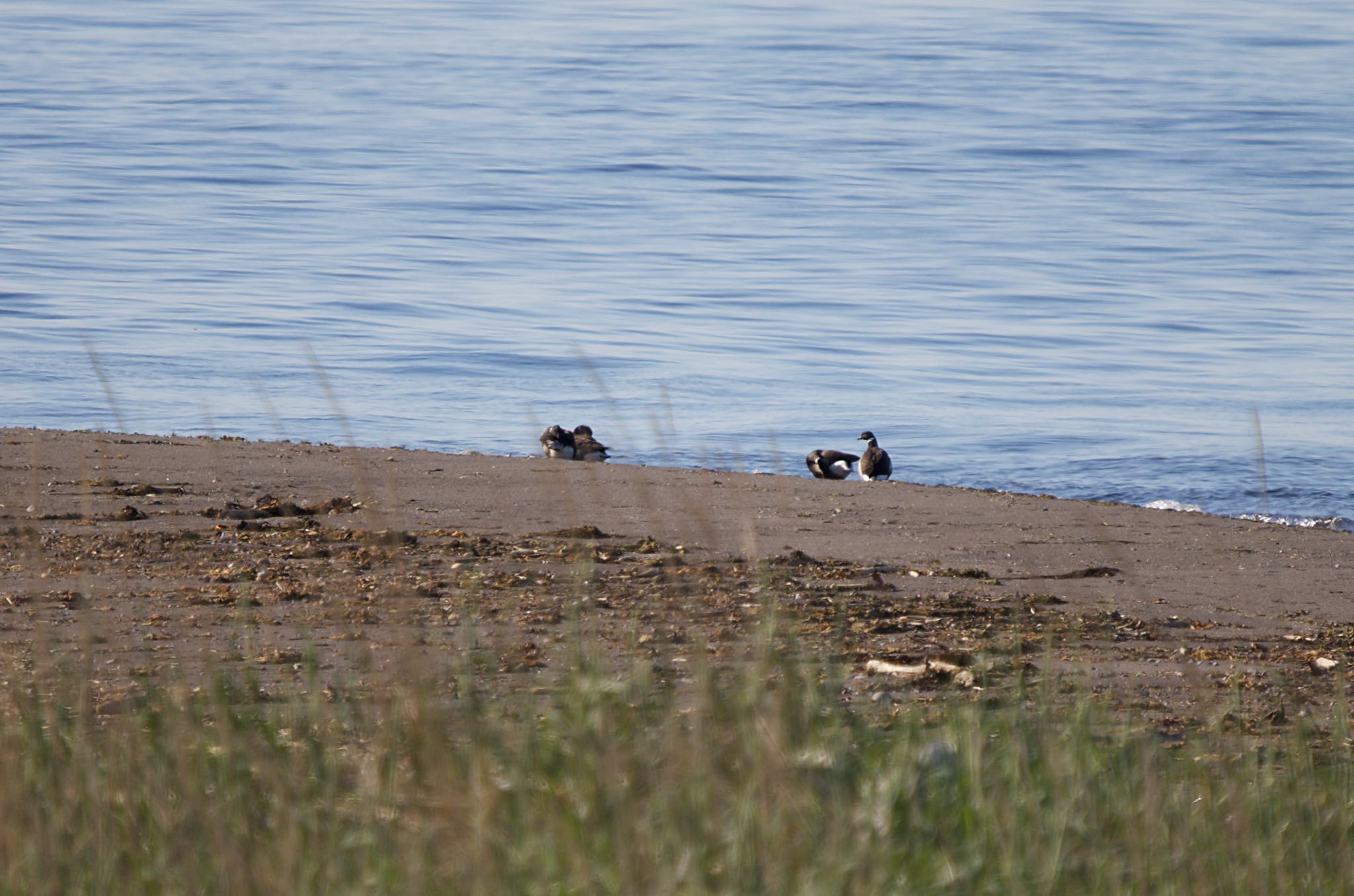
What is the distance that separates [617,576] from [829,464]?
18.6ft

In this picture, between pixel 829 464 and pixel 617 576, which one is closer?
pixel 617 576

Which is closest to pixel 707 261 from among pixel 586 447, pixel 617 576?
pixel 586 447

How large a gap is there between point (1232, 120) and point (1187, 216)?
13.6 meters

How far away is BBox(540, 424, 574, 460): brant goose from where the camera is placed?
12055mm

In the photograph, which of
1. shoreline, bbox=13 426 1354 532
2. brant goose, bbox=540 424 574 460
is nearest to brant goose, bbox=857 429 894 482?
shoreline, bbox=13 426 1354 532

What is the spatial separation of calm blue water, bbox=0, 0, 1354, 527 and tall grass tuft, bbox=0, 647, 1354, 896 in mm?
1297

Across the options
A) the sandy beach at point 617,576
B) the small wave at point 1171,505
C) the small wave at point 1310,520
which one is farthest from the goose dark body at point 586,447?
the small wave at point 1310,520

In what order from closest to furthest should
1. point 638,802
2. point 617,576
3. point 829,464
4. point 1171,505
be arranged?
point 638,802 < point 617,576 < point 829,464 < point 1171,505

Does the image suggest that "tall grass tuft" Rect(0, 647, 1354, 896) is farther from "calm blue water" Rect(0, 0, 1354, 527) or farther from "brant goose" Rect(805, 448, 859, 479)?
"brant goose" Rect(805, 448, 859, 479)

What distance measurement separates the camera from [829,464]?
12.4 metres

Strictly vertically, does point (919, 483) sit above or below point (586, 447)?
below

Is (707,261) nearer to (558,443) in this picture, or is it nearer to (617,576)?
(558,443)

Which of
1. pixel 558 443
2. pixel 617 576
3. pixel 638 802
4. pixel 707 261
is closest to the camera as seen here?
pixel 638 802

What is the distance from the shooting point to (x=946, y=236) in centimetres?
2825
